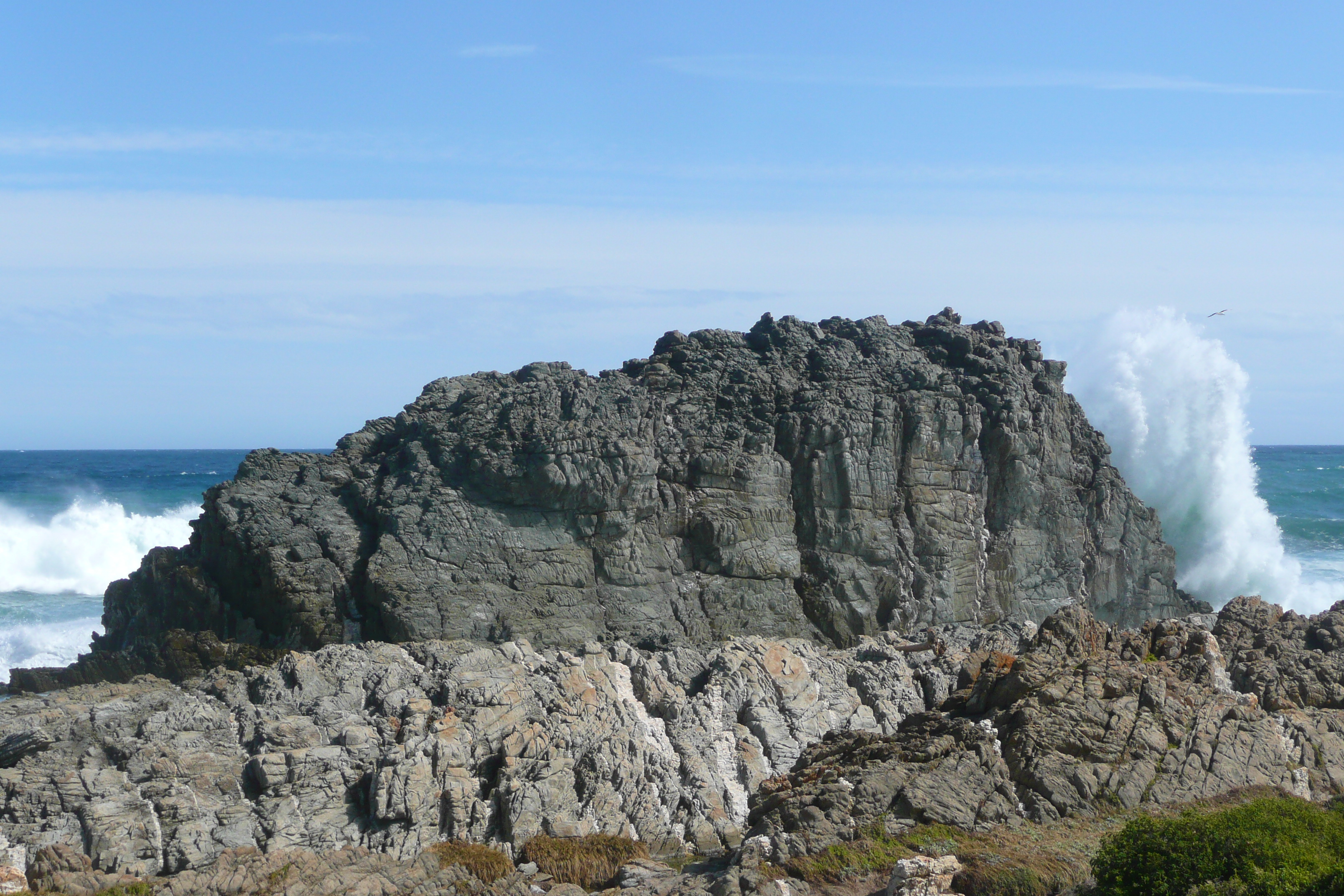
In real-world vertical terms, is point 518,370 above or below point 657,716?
above

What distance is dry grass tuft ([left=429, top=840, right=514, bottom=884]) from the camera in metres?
18.5

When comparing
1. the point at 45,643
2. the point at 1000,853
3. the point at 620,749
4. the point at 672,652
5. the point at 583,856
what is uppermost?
the point at 672,652

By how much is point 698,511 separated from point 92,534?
41.4 m

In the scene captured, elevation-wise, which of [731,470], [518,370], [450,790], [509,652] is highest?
[518,370]

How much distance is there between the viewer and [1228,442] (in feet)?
157

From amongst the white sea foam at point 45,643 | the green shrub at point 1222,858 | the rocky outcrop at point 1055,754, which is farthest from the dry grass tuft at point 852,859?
the white sea foam at point 45,643

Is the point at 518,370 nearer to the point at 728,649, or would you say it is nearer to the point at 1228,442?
the point at 728,649

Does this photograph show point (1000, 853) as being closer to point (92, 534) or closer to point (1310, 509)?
point (92, 534)

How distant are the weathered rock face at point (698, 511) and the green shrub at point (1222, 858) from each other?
13.0 metres

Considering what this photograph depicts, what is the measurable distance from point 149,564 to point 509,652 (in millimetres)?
11364

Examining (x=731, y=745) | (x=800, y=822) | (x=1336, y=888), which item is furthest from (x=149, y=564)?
(x=1336, y=888)

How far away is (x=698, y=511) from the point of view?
2938 cm

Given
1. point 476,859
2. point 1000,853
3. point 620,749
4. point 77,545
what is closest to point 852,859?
point 1000,853

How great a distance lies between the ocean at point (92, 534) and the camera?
43906 millimetres
